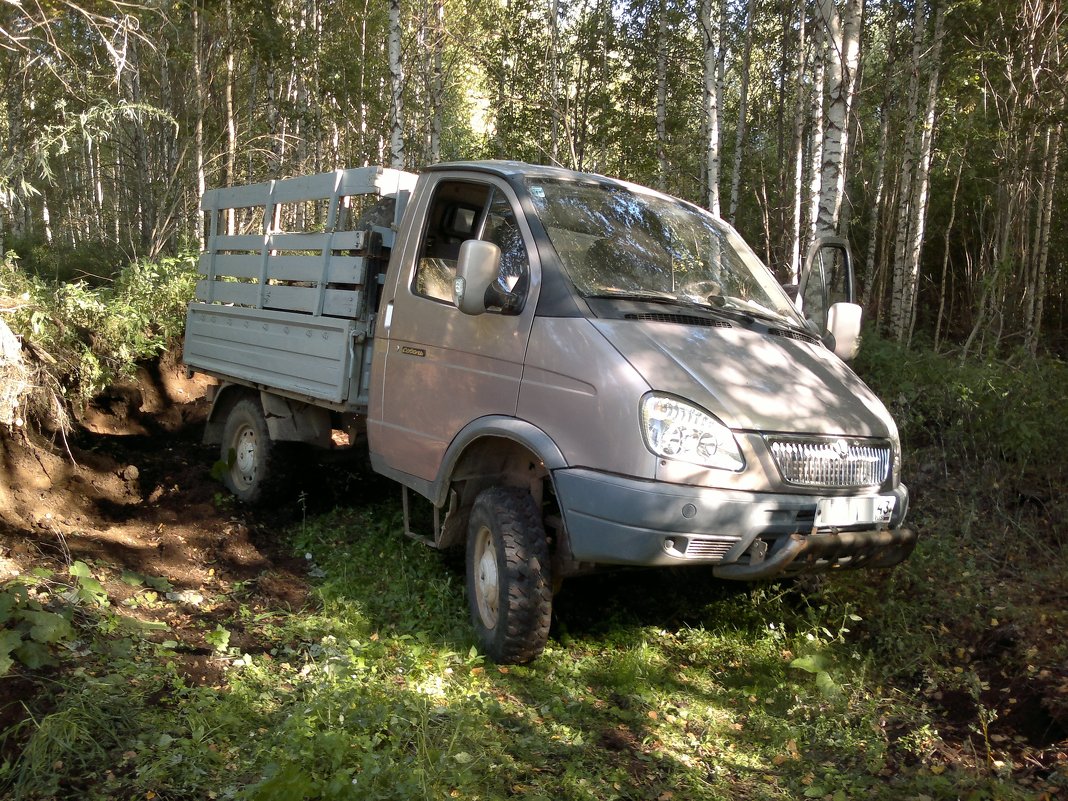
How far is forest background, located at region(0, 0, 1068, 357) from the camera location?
12633 millimetres

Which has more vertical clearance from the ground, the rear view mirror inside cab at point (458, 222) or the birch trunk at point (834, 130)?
the birch trunk at point (834, 130)

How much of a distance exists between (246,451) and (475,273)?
3627 mm

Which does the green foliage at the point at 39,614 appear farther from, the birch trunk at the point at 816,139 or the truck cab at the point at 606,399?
the birch trunk at the point at 816,139

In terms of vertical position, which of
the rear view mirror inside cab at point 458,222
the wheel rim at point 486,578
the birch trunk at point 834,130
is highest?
the birch trunk at point 834,130

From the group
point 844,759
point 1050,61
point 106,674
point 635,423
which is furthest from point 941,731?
point 1050,61

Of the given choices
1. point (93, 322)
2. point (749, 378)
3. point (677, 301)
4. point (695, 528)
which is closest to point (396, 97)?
point (93, 322)

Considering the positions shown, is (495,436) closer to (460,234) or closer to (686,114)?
(460,234)

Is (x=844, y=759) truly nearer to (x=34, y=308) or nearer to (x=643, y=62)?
(x=34, y=308)

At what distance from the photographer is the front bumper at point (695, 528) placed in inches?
136

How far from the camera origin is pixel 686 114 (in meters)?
23.6

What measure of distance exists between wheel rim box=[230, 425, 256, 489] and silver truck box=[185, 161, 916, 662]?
3.25ft

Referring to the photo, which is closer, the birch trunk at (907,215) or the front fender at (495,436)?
the front fender at (495,436)

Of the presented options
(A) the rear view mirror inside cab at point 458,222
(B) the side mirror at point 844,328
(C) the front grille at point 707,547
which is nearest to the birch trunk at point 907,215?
(B) the side mirror at point 844,328

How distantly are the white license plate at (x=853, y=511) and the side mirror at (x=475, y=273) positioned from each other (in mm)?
1788
